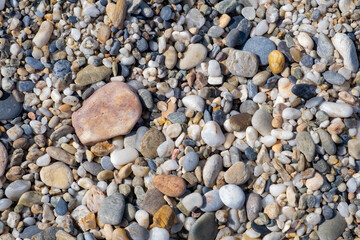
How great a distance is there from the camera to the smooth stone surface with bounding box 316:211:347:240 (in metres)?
1.56

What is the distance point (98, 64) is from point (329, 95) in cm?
101

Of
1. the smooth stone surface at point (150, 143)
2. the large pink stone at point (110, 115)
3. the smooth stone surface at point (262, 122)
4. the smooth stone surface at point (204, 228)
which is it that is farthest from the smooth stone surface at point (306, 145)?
the large pink stone at point (110, 115)

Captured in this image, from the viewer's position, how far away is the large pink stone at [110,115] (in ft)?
5.53

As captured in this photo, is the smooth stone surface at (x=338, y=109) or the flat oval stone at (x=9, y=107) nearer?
the smooth stone surface at (x=338, y=109)

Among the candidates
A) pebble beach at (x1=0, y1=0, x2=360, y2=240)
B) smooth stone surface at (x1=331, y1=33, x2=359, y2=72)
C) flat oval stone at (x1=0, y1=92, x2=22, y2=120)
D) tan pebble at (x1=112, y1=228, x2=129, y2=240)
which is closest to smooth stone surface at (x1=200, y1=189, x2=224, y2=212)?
pebble beach at (x1=0, y1=0, x2=360, y2=240)

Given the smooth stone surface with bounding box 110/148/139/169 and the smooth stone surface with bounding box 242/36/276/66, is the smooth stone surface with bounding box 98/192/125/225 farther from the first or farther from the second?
the smooth stone surface with bounding box 242/36/276/66

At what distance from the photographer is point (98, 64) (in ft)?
5.71

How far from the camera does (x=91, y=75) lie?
5.68 ft

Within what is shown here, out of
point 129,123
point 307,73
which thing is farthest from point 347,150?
point 129,123

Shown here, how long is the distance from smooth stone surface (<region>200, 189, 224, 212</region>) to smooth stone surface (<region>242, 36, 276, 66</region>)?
2.07 ft

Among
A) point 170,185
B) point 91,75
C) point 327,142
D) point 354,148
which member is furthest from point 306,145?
point 91,75

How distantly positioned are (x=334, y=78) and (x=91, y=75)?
105cm

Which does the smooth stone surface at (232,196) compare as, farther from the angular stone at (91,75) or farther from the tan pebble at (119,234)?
the angular stone at (91,75)

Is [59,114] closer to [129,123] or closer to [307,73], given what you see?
[129,123]
